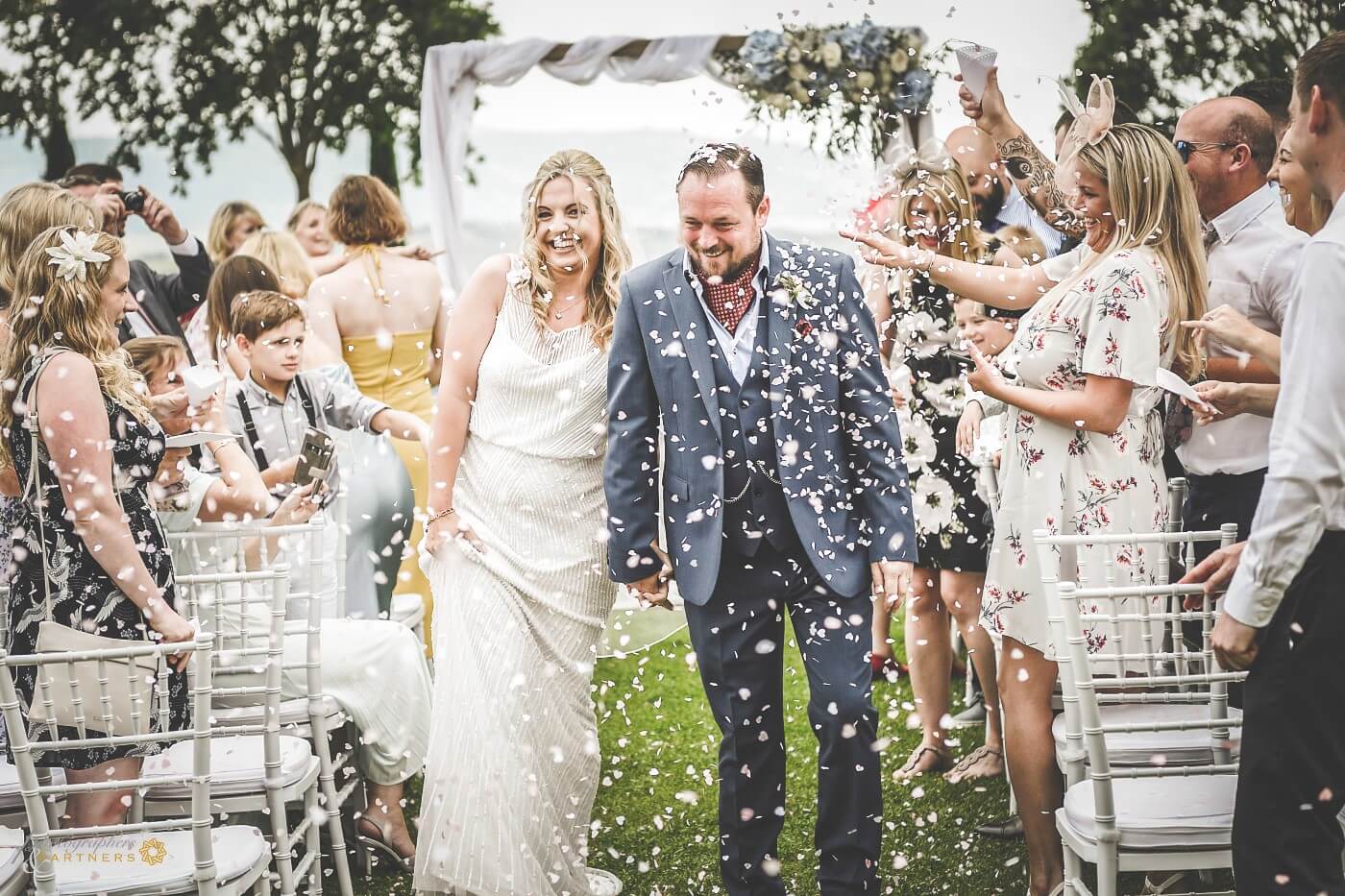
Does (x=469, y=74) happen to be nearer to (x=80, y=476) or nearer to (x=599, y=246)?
(x=599, y=246)

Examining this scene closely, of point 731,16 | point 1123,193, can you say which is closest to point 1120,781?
point 1123,193

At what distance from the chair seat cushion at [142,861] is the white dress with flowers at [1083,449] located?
5.85 feet

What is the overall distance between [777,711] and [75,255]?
76.9 inches

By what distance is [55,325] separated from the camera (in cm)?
268

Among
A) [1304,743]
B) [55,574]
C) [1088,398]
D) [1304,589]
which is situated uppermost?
[1088,398]

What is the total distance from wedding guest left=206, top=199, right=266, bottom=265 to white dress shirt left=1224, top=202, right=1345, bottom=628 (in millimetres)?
5043

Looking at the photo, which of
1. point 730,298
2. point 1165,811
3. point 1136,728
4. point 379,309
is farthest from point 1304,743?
point 379,309

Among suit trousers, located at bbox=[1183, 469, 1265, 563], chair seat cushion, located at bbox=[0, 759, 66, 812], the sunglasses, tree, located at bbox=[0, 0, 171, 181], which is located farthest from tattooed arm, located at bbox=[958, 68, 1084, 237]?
tree, located at bbox=[0, 0, 171, 181]

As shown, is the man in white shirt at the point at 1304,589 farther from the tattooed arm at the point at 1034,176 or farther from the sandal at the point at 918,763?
the sandal at the point at 918,763

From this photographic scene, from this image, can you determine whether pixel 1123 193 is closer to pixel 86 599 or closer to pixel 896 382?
pixel 896 382

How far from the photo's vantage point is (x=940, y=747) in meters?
4.00

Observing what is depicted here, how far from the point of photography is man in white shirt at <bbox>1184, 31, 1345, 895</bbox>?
6.14ft

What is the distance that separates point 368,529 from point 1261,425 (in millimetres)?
3075

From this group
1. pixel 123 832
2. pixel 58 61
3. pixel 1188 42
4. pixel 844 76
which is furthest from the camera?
pixel 58 61
